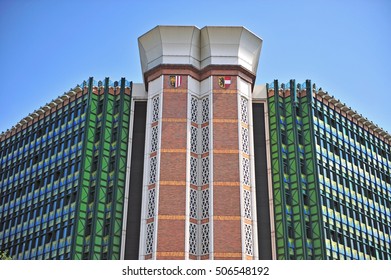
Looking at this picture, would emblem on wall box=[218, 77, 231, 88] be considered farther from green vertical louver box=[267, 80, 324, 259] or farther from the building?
green vertical louver box=[267, 80, 324, 259]

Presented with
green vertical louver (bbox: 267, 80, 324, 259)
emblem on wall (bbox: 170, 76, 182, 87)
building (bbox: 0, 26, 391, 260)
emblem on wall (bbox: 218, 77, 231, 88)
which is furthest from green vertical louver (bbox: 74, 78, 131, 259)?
green vertical louver (bbox: 267, 80, 324, 259)

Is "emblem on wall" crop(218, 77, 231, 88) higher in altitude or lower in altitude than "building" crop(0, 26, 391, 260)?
higher

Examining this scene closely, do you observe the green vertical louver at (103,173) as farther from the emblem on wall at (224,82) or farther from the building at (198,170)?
the emblem on wall at (224,82)

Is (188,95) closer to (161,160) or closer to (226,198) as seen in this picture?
(161,160)

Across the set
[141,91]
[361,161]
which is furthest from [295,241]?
[141,91]

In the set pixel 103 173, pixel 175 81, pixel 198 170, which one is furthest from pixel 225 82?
pixel 103 173

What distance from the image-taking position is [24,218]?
2849 inches

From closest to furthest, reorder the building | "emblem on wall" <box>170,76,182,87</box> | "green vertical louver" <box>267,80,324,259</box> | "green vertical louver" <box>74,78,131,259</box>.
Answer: the building → "green vertical louver" <box>267,80,324,259</box> → "green vertical louver" <box>74,78,131,259</box> → "emblem on wall" <box>170,76,182,87</box>

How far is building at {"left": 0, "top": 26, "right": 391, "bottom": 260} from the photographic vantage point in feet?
196

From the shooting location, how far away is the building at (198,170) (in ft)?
196

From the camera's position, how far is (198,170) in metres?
62.4

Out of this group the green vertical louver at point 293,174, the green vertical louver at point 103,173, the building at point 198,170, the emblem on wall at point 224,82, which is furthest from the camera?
the emblem on wall at point 224,82

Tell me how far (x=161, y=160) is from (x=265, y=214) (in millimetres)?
12780

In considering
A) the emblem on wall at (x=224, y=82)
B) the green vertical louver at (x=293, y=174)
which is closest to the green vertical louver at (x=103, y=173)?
the emblem on wall at (x=224, y=82)
